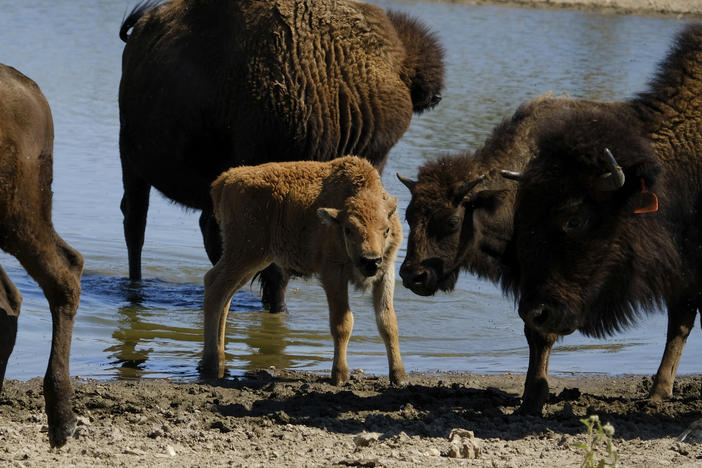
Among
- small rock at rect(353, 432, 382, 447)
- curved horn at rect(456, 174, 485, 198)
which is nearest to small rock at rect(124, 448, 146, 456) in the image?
small rock at rect(353, 432, 382, 447)

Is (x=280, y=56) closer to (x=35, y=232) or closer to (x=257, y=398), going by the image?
(x=257, y=398)

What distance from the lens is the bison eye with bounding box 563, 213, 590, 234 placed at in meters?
6.23

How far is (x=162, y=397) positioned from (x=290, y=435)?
1056mm

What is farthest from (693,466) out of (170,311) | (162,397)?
(170,311)

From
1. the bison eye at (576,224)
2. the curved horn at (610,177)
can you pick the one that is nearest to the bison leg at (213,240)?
the bison eye at (576,224)

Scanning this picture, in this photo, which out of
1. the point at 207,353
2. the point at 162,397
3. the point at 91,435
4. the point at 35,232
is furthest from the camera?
the point at 207,353

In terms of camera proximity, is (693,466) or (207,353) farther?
(207,353)

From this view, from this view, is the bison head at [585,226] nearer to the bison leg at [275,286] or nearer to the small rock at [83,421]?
the small rock at [83,421]

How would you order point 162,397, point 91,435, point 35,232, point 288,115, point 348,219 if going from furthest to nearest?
point 288,115, point 348,219, point 162,397, point 91,435, point 35,232

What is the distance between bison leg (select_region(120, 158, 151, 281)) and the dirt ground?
3465 millimetres

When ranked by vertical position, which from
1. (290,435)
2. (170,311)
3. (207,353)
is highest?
(290,435)

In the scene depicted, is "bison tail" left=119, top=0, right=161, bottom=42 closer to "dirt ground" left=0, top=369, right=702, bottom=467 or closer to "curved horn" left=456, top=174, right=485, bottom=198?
"dirt ground" left=0, top=369, right=702, bottom=467

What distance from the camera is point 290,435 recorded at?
6.04 metres

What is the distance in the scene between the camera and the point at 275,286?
31.8 ft
